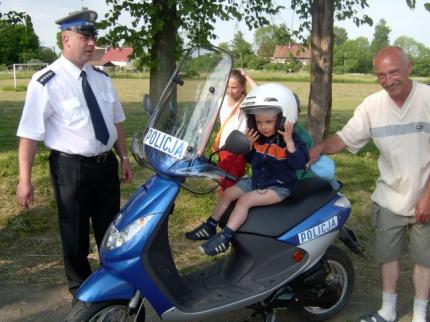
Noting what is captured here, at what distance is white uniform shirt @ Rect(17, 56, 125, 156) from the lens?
3422 millimetres

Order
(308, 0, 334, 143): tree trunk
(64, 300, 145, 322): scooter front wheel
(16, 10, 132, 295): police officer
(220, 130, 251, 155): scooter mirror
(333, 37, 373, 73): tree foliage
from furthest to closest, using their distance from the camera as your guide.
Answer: (333, 37, 373, 73): tree foliage, (308, 0, 334, 143): tree trunk, (16, 10, 132, 295): police officer, (64, 300, 145, 322): scooter front wheel, (220, 130, 251, 155): scooter mirror

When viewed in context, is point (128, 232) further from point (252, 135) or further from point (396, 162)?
point (396, 162)

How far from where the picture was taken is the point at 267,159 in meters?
3.37

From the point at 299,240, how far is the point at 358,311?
37.8 inches

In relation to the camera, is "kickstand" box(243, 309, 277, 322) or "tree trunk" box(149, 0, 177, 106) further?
"tree trunk" box(149, 0, 177, 106)

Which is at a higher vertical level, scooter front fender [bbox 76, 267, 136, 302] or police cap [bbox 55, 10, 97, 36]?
police cap [bbox 55, 10, 97, 36]

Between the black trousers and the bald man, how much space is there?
139 cm

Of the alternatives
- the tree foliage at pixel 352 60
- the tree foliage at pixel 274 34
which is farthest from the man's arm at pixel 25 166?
the tree foliage at pixel 352 60

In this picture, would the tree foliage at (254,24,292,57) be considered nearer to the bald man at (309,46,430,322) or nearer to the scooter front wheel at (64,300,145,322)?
the bald man at (309,46,430,322)

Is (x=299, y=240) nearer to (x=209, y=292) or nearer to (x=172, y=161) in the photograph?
(x=209, y=292)

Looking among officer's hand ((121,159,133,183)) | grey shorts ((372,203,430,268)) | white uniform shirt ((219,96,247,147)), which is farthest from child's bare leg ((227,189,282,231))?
officer's hand ((121,159,133,183))

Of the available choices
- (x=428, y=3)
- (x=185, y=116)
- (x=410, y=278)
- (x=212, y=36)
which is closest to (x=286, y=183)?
(x=185, y=116)

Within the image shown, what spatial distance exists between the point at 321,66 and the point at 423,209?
4.16 m

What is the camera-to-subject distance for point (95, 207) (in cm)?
388
